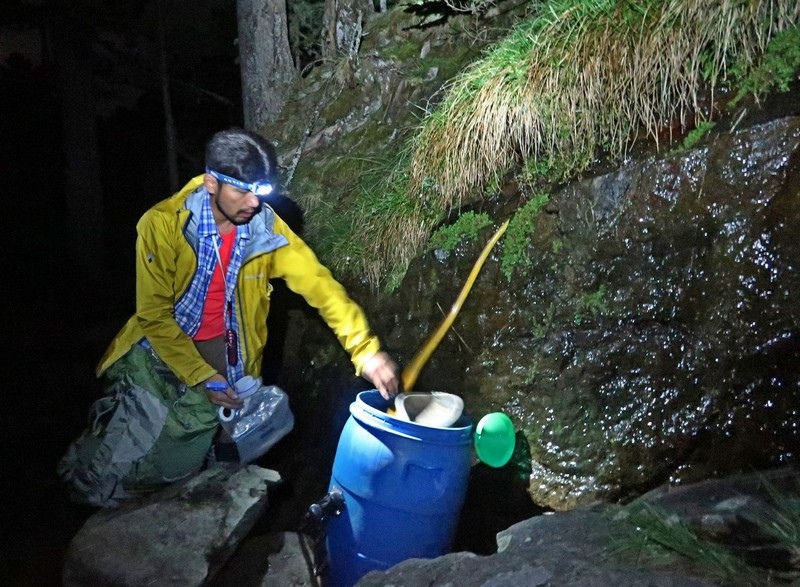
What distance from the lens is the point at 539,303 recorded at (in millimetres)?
3904

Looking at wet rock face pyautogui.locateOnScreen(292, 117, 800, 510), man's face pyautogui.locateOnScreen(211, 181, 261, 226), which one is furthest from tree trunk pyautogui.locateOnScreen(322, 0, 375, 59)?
wet rock face pyautogui.locateOnScreen(292, 117, 800, 510)

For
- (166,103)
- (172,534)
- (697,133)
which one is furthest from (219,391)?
(166,103)

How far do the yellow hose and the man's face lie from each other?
128 cm

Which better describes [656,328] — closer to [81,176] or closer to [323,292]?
[323,292]

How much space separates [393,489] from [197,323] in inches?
59.4

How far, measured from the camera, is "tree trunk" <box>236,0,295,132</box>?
7.42m

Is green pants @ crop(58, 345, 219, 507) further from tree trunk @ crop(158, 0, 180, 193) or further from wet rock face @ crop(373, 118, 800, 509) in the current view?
tree trunk @ crop(158, 0, 180, 193)

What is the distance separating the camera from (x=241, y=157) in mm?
3590

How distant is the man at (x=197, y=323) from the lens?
366 cm

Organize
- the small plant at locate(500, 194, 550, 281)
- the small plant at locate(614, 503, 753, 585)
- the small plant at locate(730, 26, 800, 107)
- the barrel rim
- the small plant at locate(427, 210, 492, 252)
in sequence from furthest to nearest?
the small plant at locate(427, 210, 492, 252)
the small plant at locate(500, 194, 550, 281)
the small plant at locate(730, 26, 800, 107)
the barrel rim
the small plant at locate(614, 503, 753, 585)

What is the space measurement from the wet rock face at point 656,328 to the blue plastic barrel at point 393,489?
21.4 inches

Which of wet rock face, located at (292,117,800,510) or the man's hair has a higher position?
the man's hair

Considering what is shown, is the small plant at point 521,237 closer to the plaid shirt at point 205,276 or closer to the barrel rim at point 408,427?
the barrel rim at point 408,427

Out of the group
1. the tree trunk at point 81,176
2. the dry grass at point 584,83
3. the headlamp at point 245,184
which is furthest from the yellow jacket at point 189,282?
the tree trunk at point 81,176
